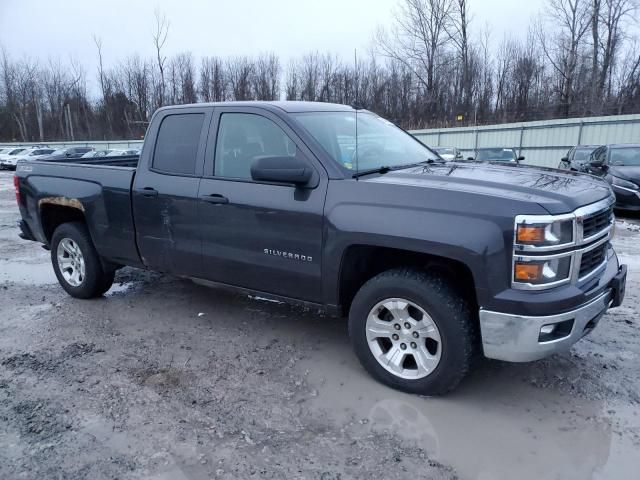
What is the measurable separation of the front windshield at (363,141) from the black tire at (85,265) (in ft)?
9.26

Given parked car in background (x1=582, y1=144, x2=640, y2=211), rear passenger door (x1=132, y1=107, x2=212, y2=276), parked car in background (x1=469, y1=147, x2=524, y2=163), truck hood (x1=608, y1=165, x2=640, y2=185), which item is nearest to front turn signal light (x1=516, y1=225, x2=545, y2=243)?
rear passenger door (x1=132, y1=107, x2=212, y2=276)

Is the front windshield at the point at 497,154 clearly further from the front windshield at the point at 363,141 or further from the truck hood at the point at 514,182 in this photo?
the truck hood at the point at 514,182

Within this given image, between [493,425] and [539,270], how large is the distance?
3.41 ft

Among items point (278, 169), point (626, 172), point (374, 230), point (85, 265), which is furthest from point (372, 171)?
point (626, 172)

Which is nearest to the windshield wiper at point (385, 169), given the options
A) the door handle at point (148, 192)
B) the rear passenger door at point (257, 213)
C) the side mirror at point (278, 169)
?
the rear passenger door at point (257, 213)

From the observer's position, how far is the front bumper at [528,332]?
293cm

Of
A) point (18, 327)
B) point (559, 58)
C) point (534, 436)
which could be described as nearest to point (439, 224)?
point (534, 436)

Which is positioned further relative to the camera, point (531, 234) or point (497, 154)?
point (497, 154)

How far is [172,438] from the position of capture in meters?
3.03

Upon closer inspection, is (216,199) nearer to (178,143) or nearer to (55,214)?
(178,143)

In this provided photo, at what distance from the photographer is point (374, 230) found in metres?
3.31

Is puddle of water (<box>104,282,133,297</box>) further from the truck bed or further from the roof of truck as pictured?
the roof of truck

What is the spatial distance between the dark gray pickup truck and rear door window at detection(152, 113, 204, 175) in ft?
0.04

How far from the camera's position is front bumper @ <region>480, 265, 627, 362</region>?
2934 mm
